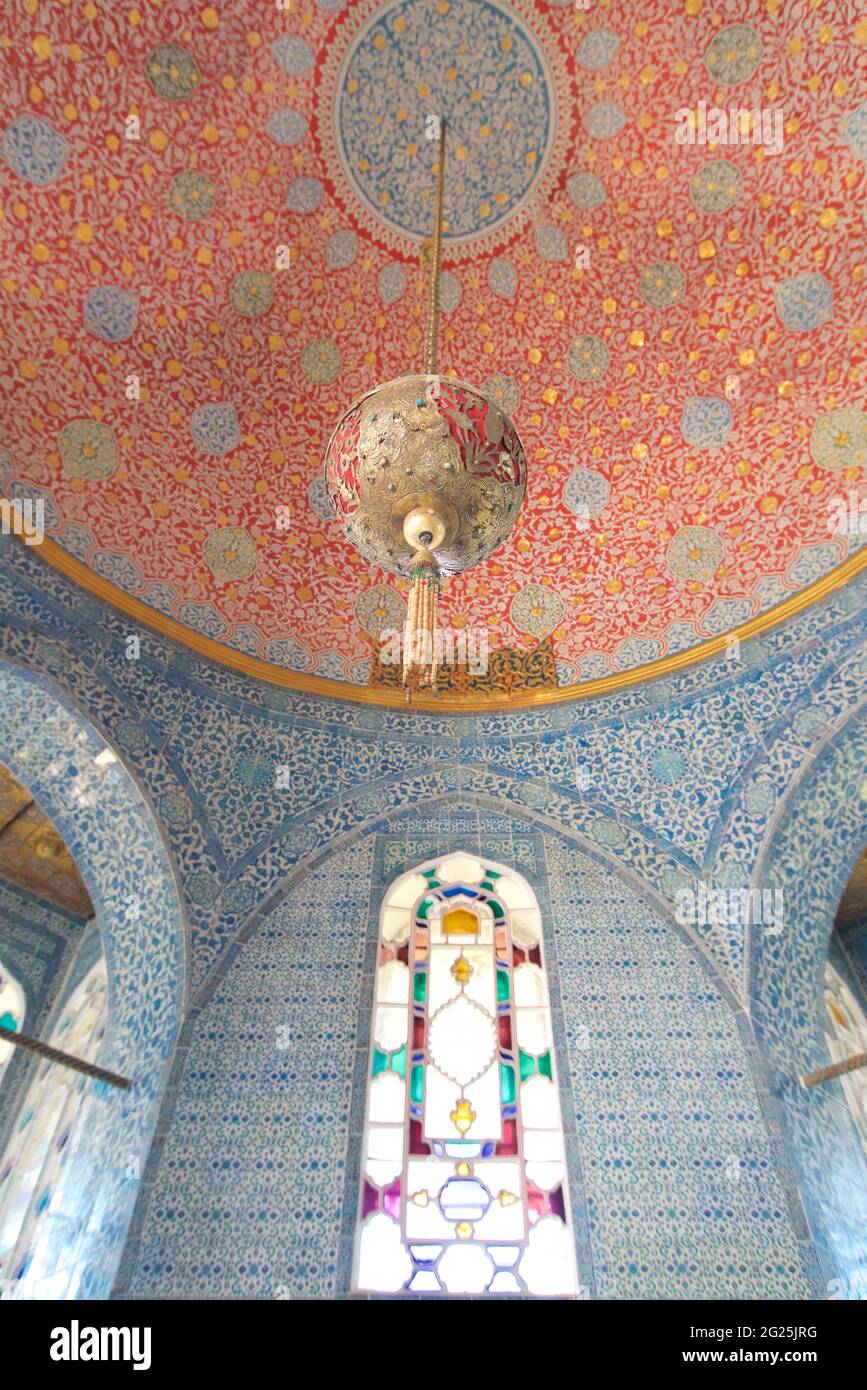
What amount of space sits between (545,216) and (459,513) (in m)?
2.92

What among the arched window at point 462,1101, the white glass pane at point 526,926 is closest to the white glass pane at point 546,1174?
the arched window at point 462,1101

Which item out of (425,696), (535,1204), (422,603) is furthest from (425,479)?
(535,1204)

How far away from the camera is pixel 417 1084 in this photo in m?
4.24

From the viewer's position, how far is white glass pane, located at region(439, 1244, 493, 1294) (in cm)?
356

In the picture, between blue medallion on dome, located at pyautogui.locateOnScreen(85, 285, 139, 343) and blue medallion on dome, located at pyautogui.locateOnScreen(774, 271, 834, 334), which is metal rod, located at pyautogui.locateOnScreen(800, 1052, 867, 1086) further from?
blue medallion on dome, located at pyautogui.locateOnScreen(85, 285, 139, 343)

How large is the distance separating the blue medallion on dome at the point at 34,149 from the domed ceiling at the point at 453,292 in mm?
14

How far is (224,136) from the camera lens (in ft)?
15.6

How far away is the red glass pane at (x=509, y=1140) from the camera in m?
3.99

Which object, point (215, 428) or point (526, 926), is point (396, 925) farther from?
point (215, 428)

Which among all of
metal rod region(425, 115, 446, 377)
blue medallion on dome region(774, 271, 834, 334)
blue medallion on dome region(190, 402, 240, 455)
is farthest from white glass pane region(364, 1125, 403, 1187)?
blue medallion on dome region(774, 271, 834, 334)

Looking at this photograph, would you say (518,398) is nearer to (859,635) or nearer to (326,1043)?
(859,635)

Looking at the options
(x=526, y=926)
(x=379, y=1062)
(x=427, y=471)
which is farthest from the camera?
(x=526, y=926)

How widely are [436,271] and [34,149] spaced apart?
7.46 ft
